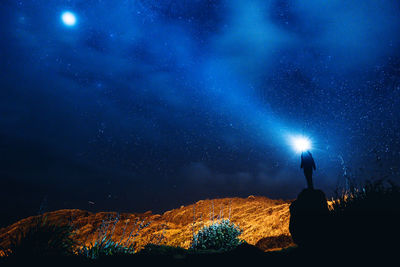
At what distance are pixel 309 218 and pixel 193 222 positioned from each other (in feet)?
37.7

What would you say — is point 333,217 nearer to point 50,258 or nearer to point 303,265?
point 303,265

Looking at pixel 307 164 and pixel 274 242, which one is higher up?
pixel 307 164

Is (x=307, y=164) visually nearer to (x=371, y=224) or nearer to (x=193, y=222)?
(x=371, y=224)

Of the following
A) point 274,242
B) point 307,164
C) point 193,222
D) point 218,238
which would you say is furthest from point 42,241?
point 274,242

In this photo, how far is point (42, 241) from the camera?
18.9ft

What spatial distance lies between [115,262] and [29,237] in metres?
4.16

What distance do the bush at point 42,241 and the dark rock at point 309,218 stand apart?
6.57 meters

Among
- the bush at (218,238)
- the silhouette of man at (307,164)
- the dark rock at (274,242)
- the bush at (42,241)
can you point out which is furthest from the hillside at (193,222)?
the silhouette of man at (307,164)

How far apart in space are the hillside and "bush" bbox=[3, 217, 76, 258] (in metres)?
6.48

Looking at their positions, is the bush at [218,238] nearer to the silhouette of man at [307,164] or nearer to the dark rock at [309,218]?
the dark rock at [309,218]

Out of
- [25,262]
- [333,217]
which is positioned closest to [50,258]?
[25,262]

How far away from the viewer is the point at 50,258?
3.46m

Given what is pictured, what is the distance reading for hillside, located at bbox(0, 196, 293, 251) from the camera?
13387mm

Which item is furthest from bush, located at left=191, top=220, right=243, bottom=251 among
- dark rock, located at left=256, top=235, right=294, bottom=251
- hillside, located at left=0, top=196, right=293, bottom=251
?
hillside, located at left=0, top=196, right=293, bottom=251
